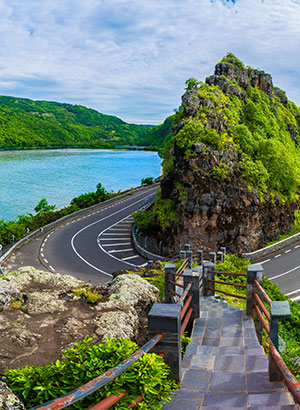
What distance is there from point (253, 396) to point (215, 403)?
456 mm

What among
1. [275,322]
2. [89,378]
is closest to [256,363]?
[275,322]

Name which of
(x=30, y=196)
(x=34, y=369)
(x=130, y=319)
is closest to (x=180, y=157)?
(x=130, y=319)

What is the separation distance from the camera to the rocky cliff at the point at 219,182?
29.5 meters

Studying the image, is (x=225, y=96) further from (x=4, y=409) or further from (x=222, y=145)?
(x=4, y=409)

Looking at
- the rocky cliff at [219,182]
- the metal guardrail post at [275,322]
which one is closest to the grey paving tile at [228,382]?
the metal guardrail post at [275,322]

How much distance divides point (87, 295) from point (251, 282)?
3.26m

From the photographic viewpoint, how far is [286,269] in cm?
2570

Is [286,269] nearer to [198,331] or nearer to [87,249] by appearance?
[87,249]

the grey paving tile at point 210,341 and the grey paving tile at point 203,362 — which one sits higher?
the grey paving tile at point 203,362

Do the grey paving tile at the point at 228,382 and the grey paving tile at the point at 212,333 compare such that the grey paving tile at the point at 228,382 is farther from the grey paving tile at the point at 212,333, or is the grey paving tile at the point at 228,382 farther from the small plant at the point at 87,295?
the small plant at the point at 87,295

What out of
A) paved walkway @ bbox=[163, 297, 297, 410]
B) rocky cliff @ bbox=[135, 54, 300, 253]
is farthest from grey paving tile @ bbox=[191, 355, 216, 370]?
rocky cliff @ bbox=[135, 54, 300, 253]

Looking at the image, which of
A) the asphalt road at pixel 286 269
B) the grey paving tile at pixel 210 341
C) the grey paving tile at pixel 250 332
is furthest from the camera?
the asphalt road at pixel 286 269

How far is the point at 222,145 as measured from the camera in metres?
30.5

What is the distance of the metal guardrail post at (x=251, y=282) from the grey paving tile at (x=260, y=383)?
243cm
